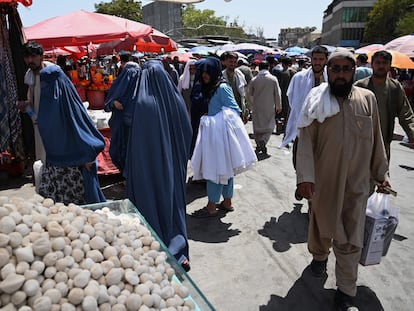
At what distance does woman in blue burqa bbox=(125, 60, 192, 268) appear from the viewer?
2.76 m

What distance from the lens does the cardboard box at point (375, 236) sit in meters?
2.70

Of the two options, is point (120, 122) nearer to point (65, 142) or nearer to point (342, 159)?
point (65, 142)

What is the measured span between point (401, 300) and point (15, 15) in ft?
18.2

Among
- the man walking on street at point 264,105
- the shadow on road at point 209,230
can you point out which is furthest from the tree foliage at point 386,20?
the shadow on road at point 209,230

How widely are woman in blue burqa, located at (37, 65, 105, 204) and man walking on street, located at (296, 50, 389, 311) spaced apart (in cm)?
165

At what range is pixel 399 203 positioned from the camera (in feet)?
15.3

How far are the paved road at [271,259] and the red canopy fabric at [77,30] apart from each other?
2.67 meters

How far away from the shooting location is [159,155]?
2818mm

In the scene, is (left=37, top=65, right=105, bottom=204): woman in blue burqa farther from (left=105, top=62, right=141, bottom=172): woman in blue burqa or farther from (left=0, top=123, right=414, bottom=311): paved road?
(left=0, top=123, right=414, bottom=311): paved road

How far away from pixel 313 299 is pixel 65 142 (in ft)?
7.33

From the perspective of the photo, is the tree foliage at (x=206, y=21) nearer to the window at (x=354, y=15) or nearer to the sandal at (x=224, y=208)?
the window at (x=354, y=15)

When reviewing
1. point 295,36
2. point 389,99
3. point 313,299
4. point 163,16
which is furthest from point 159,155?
point 295,36

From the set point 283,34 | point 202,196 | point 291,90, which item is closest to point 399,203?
point 291,90

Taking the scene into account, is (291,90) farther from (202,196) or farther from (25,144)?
(25,144)
